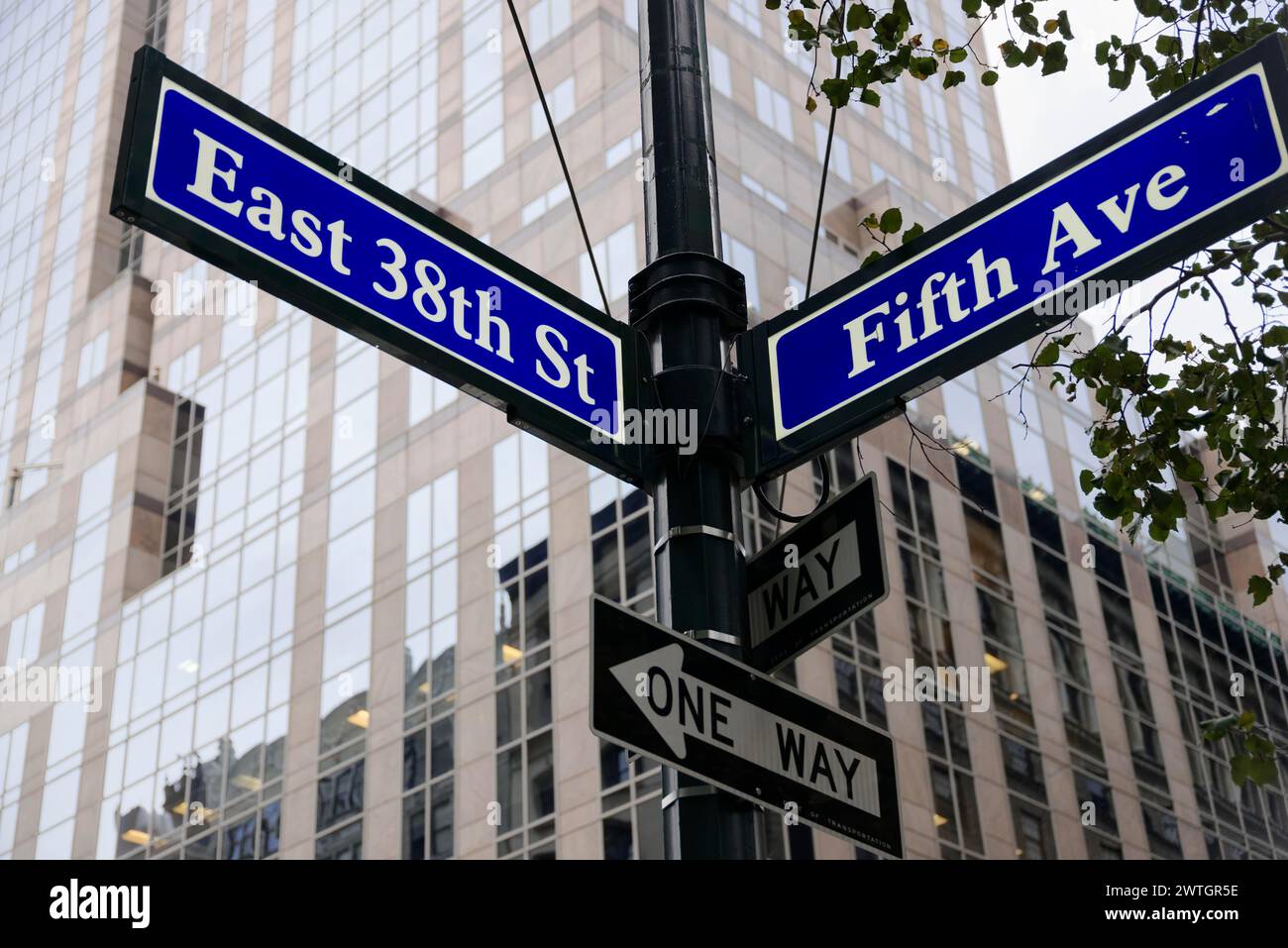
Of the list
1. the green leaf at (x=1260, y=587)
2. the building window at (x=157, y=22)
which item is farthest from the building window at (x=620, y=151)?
the green leaf at (x=1260, y=587)

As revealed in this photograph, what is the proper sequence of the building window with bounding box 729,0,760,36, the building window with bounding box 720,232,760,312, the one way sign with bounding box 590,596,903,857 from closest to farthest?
the one way sign with bounding box 590,596,903,857 → the building window with bounding box 720,232,760,312 → the building window with bounding box 729,0,760,36

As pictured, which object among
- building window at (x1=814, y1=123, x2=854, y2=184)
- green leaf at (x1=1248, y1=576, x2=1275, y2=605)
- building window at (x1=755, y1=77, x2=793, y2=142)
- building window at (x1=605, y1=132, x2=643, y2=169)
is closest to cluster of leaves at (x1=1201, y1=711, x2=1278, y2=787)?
green leaf at (x1=1248, y1=576, x2=1275, y2=605)

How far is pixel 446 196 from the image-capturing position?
4741 centimetres

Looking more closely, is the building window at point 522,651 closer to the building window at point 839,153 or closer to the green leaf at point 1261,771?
the building window at point 839,153

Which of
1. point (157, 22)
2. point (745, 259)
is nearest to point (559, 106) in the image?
point (745, 259)

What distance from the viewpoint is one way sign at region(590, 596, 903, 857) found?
4332 millimetres

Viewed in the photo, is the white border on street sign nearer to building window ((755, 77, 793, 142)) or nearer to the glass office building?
the glass office building

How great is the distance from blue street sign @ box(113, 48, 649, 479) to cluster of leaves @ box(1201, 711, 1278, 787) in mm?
5270

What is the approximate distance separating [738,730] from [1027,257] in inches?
70.2

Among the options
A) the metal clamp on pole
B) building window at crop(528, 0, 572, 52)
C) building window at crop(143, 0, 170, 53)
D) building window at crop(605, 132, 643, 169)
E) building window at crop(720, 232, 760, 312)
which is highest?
building window at crop(143, 0, 170, 53)

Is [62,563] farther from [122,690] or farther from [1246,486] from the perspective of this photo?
[1246,486]

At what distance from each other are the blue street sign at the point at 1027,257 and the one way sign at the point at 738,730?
92cm

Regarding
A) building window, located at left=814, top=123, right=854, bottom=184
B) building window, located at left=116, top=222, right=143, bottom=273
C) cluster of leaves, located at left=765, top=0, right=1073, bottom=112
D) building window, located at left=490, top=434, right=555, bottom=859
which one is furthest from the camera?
building window, located at left=116, top=222, right=143, bottom=273
